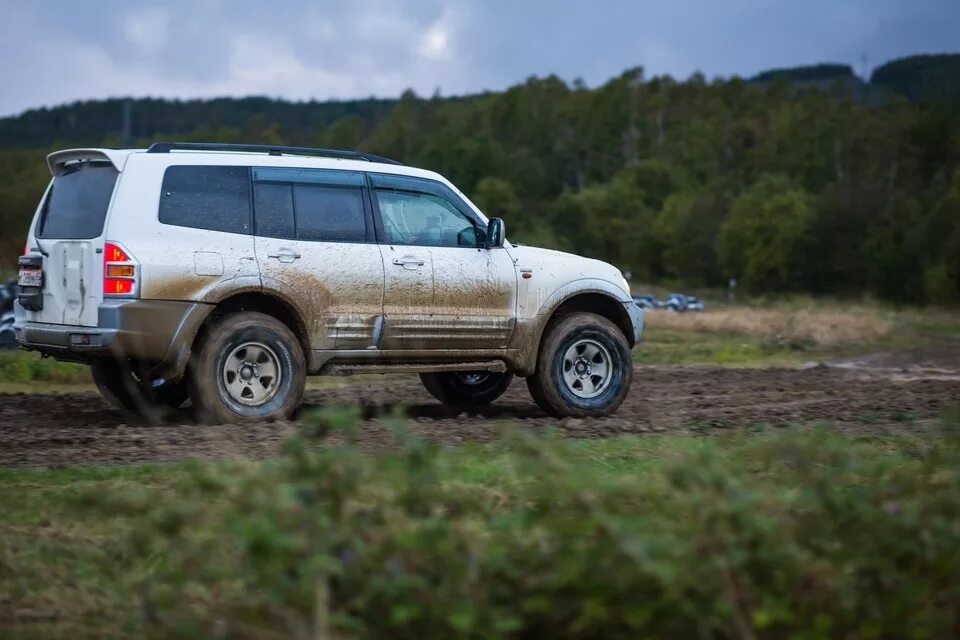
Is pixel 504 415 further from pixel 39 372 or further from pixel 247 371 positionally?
pixel 39 372

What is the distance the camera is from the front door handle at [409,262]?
9328mm

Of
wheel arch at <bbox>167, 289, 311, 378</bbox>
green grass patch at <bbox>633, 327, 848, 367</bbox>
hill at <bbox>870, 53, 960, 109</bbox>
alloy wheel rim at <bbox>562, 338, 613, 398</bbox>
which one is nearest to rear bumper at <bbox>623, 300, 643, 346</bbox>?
alloy wheel rim at <bbox>562, 338, 613, 398</bbox>

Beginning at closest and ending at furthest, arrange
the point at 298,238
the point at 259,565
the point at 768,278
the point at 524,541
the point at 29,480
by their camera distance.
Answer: the point at 259,565 < the point at 524,541 < the point at 29,480 < the point at 298,238 < the point at 768,278

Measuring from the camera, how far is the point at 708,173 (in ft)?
396

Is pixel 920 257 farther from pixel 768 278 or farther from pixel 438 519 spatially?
pixel 438 519

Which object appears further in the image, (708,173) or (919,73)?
(919,73)

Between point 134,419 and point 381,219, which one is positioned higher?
point 381,219

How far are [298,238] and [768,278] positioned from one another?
291ft

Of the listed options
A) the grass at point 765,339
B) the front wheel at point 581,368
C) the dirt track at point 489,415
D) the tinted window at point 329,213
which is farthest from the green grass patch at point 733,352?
the tinted window at point 329,213

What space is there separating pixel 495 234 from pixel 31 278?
140 inches

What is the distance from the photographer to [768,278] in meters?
94.4

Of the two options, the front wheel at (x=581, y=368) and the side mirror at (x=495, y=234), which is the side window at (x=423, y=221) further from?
the front wheel at (x=581, y=368)

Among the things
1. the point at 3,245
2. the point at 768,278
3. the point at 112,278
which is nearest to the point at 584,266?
the point at 112,278

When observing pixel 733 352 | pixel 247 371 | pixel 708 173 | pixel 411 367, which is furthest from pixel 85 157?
pixel 708 173
